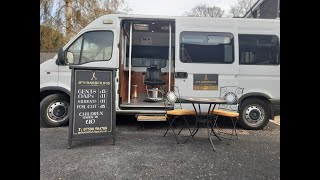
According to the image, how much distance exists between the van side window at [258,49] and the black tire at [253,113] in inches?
35.9

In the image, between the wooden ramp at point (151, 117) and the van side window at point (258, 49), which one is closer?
the wooden ramp at point (151, 117)

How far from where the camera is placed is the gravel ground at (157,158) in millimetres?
3107

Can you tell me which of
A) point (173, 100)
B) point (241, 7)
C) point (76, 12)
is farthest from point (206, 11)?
point (173, 100)

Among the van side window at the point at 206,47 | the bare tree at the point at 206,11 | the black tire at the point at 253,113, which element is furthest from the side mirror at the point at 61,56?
the bare tree at the point at 206,11

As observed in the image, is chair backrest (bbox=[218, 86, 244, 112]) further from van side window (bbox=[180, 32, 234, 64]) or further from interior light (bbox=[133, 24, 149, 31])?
interior light (bbox=[133, 24, 149, 31])

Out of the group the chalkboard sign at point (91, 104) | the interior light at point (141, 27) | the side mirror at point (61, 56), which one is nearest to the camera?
the chalkboard sign at point (91, 104)

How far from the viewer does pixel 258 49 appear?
5.69 m

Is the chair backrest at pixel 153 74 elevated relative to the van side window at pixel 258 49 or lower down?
lower down

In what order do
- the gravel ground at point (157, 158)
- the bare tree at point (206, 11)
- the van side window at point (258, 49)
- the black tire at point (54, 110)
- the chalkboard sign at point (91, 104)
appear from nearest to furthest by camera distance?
the gravel ground at point (157, 158), the chalkboard sign at point (91, 104), the black tire at point (54, 110), the van side window at point (258, 49), the bare tree at point (206, 11)

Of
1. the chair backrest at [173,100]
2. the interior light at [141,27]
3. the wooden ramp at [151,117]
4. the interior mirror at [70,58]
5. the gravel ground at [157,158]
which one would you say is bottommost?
the gravel ground at [157,158]

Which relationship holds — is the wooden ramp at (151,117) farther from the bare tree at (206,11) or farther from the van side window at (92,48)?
the bare tree at (206,11)

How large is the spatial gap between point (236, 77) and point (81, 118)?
A: 11.5 ft
